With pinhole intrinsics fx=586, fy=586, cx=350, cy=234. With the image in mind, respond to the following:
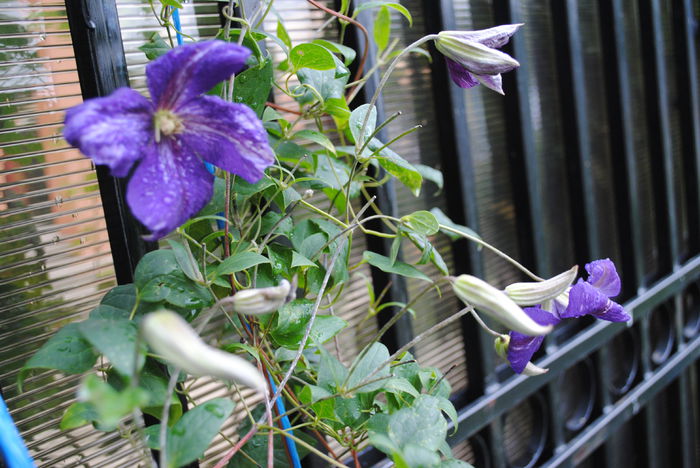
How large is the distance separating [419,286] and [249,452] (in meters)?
0.50

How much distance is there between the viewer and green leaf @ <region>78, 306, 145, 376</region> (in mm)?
299

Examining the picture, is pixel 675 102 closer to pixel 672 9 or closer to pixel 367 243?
pixel 672 9

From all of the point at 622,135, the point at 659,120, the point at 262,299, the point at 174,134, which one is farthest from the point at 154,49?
the point at 659,120

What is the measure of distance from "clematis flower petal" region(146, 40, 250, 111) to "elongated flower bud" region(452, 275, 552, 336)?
19cm

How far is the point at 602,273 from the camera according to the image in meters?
0.46

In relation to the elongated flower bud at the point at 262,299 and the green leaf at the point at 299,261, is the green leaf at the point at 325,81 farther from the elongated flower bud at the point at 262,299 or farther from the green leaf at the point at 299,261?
the elongated flower bud at the point at 262,299

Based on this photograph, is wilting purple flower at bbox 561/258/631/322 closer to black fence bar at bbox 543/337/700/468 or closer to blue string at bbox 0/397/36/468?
blue string at bbox 0/397/36/468

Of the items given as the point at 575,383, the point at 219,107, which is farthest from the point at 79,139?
the point at 575,383

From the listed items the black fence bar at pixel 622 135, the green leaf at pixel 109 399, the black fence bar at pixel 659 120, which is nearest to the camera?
the green leaf at pixel 109 399

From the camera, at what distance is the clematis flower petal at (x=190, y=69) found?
314 mm

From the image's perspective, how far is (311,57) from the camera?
471mm

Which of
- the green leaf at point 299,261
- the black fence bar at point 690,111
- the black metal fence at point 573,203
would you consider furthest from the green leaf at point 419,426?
the black fence bar at point 690,111

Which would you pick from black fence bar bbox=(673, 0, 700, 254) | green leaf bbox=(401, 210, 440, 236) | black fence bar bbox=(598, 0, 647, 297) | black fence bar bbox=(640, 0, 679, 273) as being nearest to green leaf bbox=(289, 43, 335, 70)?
green leaf bbox=(401, 210, 440, 236)

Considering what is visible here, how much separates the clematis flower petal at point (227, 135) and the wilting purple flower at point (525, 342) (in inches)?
9.0
